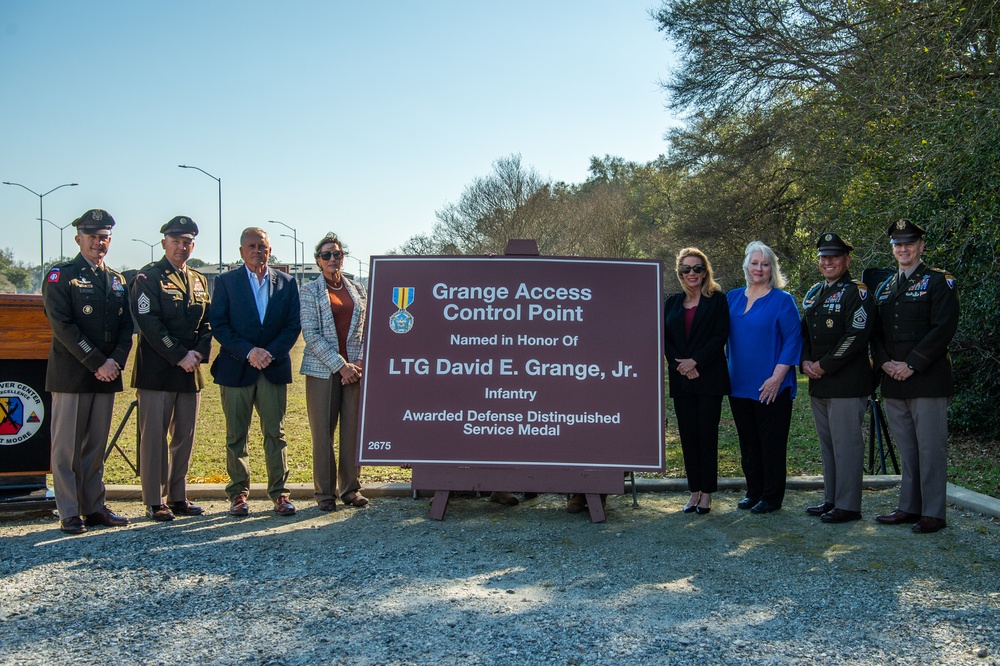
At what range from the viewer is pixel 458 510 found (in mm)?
5828

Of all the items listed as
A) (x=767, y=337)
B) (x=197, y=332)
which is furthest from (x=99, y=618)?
(x=767, y=337)

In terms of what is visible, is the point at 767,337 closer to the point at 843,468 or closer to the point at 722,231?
the point at 843,468

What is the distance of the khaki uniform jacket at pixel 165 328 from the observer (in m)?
5.46

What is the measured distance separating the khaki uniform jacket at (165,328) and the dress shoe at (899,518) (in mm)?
4703

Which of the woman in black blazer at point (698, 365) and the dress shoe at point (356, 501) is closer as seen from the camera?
the woman in black blazer at point (698, 365)

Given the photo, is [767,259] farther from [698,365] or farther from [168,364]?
[168,364]

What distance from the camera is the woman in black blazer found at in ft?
18.3

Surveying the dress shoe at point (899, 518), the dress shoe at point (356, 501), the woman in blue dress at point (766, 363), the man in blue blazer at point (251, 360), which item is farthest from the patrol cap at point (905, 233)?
the man in blue blazer at point (251, 360)

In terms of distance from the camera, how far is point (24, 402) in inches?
226

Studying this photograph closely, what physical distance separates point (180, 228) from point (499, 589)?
10.9 ft

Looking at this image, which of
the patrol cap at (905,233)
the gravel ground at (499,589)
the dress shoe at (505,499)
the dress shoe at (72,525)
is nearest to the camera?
the gravel ground at (499,589)

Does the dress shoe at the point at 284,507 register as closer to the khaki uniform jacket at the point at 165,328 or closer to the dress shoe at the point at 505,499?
the khaki uniform jacket at the point at 165,328

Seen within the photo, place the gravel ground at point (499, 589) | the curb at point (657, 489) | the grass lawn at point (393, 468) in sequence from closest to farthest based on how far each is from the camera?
the gravel ground at point (499, 589) < the curb at point (657, 489) < the grass lawn at point (393, 468)

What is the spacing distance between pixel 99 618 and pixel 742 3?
60.6ft
